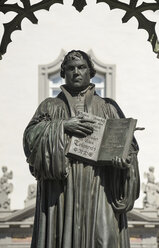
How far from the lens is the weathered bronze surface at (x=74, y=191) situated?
981 centimetres

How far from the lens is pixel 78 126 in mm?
9930

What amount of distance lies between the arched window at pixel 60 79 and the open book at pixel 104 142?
90.9ft

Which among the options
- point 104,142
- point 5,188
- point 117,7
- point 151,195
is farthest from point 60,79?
point 104,142

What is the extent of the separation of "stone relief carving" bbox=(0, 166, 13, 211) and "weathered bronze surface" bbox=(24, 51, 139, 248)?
2681 cm

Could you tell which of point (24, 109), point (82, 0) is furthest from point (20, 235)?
point (82, 0)

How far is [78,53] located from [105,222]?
132cm

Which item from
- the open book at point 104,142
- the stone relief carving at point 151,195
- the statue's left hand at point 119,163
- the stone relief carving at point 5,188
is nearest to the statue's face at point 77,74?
the open book at point 104,142

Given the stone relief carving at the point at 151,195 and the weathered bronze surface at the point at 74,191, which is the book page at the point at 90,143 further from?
the stone relief carving at the point at 151,195

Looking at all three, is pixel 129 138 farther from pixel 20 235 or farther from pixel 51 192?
pixel 20 235

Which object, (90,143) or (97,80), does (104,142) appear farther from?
(97,80)

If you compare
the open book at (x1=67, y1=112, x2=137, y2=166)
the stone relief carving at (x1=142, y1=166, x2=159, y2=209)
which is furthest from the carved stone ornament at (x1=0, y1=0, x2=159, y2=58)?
the stone relief carving at (x1=142, y1=166, x2=159, y2=209)

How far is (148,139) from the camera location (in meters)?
38.5

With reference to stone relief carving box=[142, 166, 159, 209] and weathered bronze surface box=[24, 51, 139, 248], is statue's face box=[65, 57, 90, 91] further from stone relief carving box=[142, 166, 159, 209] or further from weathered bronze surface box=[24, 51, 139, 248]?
stone relief carving box=[142, 166, 159, 209]

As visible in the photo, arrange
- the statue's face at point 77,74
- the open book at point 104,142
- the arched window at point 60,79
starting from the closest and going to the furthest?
1. the open book at point 104,142
2. the statue's face at point 77,74
3. the arched window at point 60,79
